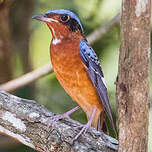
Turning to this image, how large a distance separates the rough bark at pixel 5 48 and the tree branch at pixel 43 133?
7.43 ft

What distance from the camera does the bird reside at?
4.70 meters

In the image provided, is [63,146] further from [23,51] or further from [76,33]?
[23,51]

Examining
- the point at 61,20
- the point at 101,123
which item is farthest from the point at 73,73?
the point at 101,123

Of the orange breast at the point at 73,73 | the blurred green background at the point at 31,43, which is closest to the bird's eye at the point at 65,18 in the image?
the orange breast at the point at 73,73

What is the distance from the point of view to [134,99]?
A: 3688mm

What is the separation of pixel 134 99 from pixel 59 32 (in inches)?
59.6

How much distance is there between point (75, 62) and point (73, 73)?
13 centimetres

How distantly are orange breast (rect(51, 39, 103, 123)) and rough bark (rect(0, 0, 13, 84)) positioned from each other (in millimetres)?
1788

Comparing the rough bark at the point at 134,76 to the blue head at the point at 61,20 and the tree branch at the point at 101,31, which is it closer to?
the blue head at the point at 61,20

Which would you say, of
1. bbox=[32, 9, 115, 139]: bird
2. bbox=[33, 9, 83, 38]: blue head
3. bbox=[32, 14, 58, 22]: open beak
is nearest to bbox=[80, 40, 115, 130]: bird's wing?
bbox=[32, 9, 115, 139]: bird

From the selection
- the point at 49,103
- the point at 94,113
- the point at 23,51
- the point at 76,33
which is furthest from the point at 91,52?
the point at 23,51

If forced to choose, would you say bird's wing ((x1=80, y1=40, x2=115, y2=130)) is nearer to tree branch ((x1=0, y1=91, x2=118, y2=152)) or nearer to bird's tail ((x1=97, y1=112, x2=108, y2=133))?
bird's tail ((x1=97, y1=112, x2=108, y2=133))

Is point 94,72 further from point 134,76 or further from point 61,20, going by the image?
point 134,76

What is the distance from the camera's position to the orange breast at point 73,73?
4.70 meters
